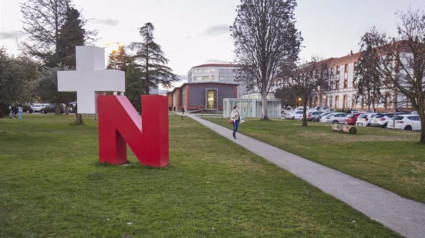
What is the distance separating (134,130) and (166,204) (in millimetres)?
3539

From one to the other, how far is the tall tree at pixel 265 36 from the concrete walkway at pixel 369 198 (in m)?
28.3

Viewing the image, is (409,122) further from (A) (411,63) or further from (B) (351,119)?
(A) (411,63)

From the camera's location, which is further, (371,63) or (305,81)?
(305,81)

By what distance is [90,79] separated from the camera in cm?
880

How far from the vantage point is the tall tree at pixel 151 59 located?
53.6 meters

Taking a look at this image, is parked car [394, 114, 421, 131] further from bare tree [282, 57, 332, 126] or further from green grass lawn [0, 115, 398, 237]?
green grass lawn [0, 115, 398, 237]

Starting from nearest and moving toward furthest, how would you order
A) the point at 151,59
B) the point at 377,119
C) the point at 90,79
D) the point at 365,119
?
the point at 90,79 → the point at 377,119 → the point at 365,119 → the point at 151,59

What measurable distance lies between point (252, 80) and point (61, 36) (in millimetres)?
24116

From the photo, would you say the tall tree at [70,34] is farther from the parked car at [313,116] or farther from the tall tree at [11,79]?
the parked car at [313,116]

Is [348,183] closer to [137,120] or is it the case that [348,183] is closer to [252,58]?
[137,120]

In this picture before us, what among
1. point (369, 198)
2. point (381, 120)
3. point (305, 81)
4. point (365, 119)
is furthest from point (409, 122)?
point (369, 198)

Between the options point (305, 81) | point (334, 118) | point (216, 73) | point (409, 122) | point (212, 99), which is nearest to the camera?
point (409, 122)

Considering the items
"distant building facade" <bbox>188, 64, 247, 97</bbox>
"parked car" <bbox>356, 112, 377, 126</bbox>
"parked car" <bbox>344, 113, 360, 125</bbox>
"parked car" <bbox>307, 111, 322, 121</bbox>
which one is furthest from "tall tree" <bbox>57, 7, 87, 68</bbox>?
"distant building facade" <bbox>188, 64, 247, 97</bbox>

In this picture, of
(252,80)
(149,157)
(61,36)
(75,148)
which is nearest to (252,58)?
(252,80)
